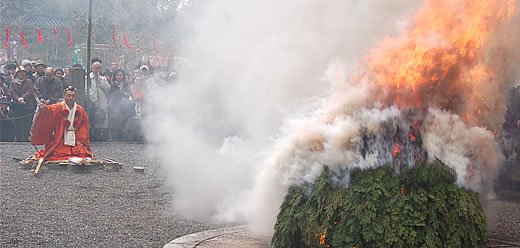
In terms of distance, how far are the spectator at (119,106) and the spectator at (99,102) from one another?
0.16 metres

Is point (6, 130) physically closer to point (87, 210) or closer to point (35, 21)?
point (87, 210)

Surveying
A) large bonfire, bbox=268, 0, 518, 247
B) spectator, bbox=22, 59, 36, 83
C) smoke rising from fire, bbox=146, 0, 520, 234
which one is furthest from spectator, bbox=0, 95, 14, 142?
large bonfire, bbox=268, 0, 518, 247

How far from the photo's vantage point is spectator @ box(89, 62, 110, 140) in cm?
1697

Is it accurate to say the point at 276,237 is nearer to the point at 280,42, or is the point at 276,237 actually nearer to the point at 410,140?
the point at 410,140

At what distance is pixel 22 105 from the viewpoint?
52.7 ft

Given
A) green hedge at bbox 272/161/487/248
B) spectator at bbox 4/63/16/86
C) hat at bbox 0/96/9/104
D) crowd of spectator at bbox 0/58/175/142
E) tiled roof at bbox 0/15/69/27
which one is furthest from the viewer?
tiled roof at bbox 0/15/69/27

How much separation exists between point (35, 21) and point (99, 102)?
1376 centimetres

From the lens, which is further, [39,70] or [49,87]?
[39,70]

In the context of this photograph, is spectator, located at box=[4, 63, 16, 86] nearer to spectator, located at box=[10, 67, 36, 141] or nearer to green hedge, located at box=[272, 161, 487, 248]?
spectator, located at box=[10, 67, 36, 141]

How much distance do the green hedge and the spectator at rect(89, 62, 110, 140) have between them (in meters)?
13.1

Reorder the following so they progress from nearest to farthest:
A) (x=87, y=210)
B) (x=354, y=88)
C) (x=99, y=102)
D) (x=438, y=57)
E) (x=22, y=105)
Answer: (x=438, y=57), (x=354, y=88), (x=87, y=210), (x=22, y=105), (x=99, y=102)

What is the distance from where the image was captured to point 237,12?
762 cm

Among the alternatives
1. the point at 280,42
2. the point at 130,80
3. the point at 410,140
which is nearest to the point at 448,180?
the point at 410,140

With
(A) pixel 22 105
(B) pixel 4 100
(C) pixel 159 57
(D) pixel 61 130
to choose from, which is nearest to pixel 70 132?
(D) pixel 61 130
